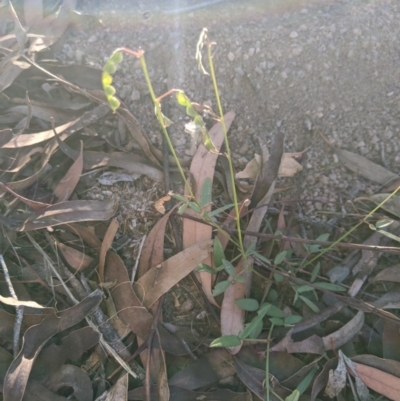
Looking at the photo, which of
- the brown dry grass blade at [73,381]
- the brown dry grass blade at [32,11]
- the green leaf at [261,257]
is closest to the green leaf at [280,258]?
the green leaf at [261,257]

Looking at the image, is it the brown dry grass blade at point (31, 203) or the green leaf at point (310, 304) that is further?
the brown dry grass blade at point (31, 203)

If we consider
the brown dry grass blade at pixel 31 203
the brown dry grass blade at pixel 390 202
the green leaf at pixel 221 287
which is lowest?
the green leaf at pixel 221 287

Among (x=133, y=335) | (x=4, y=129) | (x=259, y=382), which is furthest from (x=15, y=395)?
(x=4, y=129)

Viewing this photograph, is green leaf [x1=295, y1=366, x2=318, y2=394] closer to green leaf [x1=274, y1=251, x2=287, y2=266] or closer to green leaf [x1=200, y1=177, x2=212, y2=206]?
green leaf [x1=274, y1=251, x2=287, y2=266]

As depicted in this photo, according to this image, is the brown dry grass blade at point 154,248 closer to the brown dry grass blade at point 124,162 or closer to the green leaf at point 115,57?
the brown dry grass blade at point 124,162

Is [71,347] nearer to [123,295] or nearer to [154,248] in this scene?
[123,295]

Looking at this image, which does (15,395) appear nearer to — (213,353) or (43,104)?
(213,353)

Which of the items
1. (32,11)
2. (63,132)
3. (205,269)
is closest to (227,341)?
(205,269)

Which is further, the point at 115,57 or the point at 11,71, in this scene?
the point at 11,71
